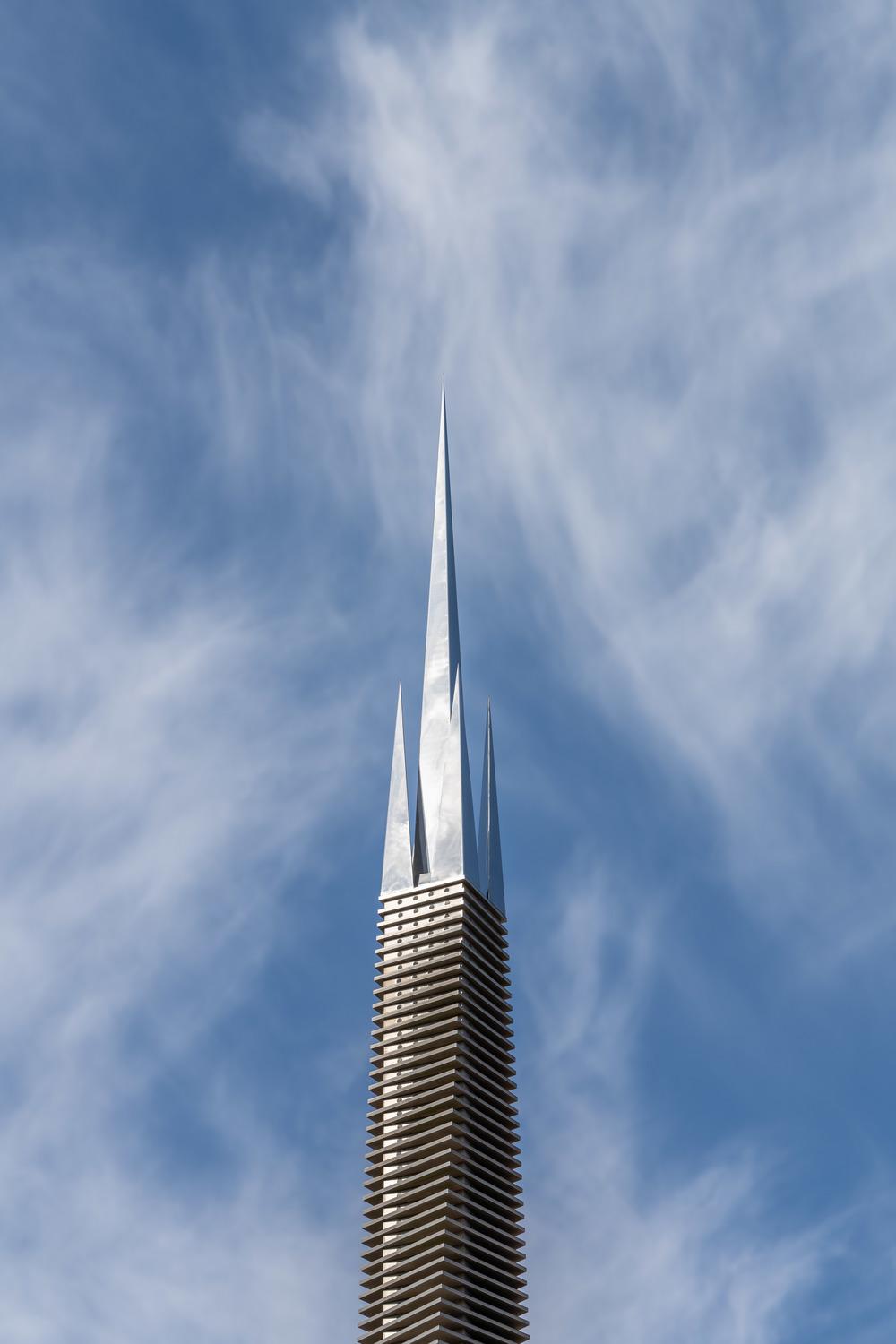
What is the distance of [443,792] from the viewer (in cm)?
5169

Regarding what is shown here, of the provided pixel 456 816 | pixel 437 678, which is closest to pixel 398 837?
pixel 456 816

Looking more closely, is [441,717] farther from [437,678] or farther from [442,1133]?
[442,1133]

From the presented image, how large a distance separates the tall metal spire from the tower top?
3cm

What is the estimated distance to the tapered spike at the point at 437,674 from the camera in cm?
5156

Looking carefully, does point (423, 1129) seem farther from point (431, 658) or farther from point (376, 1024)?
point (431, 658)

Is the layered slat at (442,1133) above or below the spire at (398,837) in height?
below

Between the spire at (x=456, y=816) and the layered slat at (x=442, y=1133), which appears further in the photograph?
the spire at (x=456, y=816)

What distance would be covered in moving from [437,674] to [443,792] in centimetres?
442

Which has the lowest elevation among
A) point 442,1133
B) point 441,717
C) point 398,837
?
point 442,1133

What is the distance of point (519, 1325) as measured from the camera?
146ft

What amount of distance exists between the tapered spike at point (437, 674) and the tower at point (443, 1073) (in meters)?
0.06

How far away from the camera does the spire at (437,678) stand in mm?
51375

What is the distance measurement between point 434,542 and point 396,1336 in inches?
1007

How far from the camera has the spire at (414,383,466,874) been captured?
51.4m
